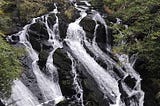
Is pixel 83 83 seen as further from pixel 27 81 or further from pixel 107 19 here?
pixel 107 19

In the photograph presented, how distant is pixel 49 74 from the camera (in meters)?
16.3

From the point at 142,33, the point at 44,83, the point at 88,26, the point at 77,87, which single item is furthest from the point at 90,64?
the point at 142,33

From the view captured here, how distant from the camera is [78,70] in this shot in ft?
54.9

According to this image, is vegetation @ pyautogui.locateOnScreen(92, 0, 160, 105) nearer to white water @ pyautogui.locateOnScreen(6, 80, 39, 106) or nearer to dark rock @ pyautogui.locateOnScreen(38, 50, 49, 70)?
dark rock @ pyautogui.locateOnScreen(38, 50, 49, 70)

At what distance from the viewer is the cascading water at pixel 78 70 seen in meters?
15.4

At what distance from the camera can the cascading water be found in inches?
607

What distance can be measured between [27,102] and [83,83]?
2.83m

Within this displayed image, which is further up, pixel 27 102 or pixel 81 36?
pixel 81 36

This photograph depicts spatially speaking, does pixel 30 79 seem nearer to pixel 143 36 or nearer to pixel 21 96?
pixel 21 96

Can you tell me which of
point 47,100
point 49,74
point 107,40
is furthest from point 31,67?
point 107,40

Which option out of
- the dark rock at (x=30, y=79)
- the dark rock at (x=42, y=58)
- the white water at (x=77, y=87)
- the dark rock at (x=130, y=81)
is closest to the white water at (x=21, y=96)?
the dark rock at (x=30, y=79)

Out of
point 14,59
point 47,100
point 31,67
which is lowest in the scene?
point 47,100

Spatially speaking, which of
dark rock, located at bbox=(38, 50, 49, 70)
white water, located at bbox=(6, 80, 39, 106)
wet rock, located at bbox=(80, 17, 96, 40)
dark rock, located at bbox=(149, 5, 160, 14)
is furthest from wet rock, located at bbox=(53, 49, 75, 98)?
dark rock, located at bbox=(149, 5, 160, 14)

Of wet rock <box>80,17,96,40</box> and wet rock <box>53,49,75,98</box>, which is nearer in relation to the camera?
wet rock <box>53,49,75,98</box>
